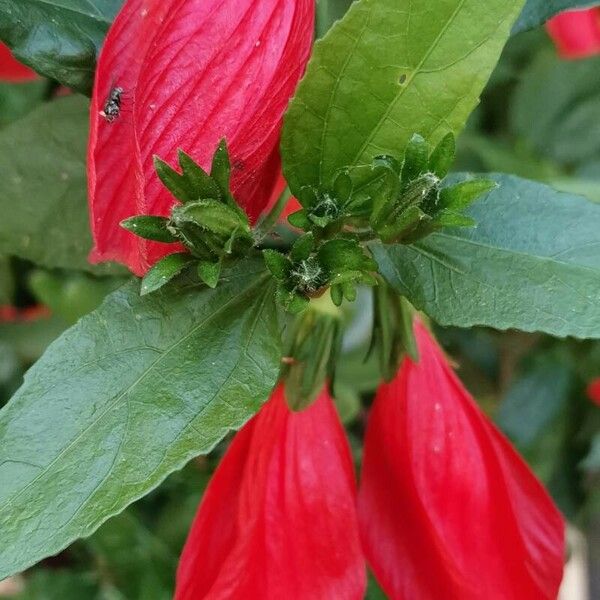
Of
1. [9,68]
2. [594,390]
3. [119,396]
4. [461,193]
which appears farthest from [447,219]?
[594,390]

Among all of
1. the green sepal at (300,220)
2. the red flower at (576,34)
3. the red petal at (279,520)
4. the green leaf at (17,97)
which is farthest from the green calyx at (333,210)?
the red flower at (576,34)

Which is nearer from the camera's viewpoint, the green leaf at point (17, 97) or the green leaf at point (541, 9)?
the green leaf at point (541, 9)

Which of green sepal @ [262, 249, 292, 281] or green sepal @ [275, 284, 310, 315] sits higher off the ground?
green sepal @ [262, 249, 292, 281]

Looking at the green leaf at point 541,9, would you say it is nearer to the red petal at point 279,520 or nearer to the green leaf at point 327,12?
the green leaf at point 327,12

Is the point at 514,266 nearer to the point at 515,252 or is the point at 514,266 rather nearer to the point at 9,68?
the point at 515,252

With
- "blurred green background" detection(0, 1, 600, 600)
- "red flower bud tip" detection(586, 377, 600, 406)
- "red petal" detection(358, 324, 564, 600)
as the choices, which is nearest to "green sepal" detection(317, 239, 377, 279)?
"red petal" detection(358, 324, 564, 600)

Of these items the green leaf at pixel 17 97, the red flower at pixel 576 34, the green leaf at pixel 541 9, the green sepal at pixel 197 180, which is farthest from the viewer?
the red flower at pixel 576 34

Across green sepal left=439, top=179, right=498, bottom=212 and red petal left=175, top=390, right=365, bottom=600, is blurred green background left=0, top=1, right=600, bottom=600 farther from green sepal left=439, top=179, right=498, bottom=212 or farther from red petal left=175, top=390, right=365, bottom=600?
green sepal left=439, top=179, right=498, bottom=212
